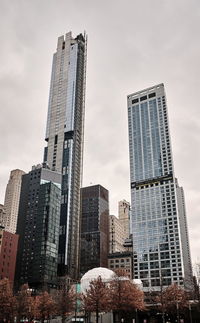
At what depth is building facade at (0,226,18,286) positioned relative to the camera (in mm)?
158613

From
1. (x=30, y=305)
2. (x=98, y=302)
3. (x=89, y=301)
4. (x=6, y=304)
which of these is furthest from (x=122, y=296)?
(x=6, y=304)

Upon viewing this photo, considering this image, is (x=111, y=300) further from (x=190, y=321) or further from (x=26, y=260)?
(x=26, y=260)

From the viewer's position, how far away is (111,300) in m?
81.9

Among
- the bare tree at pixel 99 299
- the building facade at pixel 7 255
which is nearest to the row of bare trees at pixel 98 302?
the bare tree at pixel 99 299

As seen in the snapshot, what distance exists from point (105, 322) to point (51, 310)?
18694 millimetres

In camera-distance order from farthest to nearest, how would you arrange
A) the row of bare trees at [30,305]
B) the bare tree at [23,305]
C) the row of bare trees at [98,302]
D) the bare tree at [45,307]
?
1. the bare tree at [45,307]
2. the bare tree at [23,305]
3. the row of bare trees at [30,305]
4. the row of bare trees at [98,302]

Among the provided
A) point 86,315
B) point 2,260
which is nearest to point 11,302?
point 86,315

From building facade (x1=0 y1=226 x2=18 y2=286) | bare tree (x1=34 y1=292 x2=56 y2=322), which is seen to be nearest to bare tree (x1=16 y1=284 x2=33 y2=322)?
bare tree (x1=34 y1=292 x2=56 y2=322)

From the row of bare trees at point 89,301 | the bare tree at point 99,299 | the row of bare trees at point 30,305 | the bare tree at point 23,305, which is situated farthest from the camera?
the bare tree at point 23,305

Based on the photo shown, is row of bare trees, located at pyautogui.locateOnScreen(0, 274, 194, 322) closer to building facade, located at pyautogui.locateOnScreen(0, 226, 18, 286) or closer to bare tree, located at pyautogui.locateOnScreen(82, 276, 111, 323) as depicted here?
bare tree, located at pyautogui.locateOnScreen(82, 276, 111, 323)

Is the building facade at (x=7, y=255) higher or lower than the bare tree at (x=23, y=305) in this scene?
higher

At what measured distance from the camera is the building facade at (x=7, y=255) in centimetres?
15861

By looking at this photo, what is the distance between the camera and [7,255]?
163 meters

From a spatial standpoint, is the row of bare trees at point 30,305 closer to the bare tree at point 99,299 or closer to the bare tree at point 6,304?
the bare tree at point 6,304
